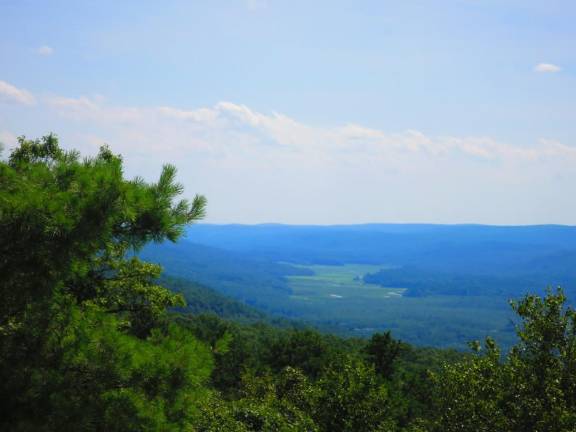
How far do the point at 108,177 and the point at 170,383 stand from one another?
3.80 m

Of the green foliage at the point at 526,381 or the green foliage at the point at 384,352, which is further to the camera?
the green foliage at the point at 384,352

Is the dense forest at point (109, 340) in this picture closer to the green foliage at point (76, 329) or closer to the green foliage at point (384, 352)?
the green foliage at point (76, 329)

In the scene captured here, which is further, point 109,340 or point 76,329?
point 76,329

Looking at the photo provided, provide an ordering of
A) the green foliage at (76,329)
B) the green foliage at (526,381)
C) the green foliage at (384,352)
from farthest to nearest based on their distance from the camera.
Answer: the green foliage at (384,352) < the green foliage at (526,381) < the green foliage at (76,329)

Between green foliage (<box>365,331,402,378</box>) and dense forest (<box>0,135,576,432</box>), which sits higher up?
dense forest (<box>0,135,576,432</box>)

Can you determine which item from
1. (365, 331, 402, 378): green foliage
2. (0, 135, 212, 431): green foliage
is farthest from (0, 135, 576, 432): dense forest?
(365, 331, 402, 378): green foliage

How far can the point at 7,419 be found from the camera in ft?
31.7

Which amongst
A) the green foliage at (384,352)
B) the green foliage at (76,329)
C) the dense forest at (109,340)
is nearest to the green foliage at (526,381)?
the dense forest at (109,340)

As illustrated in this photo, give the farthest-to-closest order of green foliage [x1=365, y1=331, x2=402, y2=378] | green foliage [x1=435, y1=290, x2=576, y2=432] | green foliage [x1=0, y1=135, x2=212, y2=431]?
green foliage [x1=365, y1=331, x2=402, y2=378] → green foliage [x1=435, y1=290, x2=576, y2=432] → green foliage [x1=0, y1=135, x2=212, y2=431]

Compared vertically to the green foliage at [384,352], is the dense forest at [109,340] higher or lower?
higher

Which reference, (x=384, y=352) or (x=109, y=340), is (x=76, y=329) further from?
(x=384, y=352)

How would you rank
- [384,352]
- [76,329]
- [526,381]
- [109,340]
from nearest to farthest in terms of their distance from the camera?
1. [109,340]
2. [76,329]
3. [526,381]
4. [384,352]

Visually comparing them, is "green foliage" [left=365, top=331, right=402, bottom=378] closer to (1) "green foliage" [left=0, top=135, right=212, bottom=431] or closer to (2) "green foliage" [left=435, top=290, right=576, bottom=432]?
(2) "green foliage" [left=435, top=290, right=576, bottom=432]

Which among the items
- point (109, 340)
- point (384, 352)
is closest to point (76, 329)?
point (109, 340)
